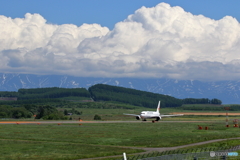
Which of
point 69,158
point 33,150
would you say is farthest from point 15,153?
point 69,158

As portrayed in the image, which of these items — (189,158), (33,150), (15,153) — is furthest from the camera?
(33,150)

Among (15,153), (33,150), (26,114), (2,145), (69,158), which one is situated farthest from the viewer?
(26,114)

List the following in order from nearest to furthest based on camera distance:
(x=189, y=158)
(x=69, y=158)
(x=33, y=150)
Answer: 1. (x=189, y=158)
2. (x=69, y=158)
3. (x=33, y=150)

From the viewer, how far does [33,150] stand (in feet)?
178

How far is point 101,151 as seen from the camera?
177 ft

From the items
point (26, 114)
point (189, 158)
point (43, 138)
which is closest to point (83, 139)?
point (43, 138)

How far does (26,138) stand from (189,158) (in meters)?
36.8

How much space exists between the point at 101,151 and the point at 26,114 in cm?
11917

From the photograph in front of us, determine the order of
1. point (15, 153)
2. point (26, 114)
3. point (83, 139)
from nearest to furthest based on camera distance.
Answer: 1. point (15, 153)
2. point (83, 139)
3. point (26, 114)

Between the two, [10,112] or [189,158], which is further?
[10,112]

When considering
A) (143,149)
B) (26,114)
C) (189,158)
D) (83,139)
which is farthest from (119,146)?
(26,114)

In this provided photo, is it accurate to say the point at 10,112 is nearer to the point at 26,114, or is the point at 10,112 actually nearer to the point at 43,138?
the point at 26,114

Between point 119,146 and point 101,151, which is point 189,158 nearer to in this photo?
point 101,151

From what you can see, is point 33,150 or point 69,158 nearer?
point 69,158
